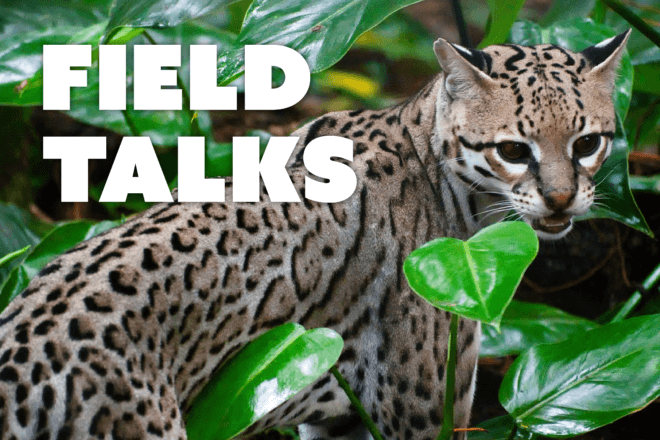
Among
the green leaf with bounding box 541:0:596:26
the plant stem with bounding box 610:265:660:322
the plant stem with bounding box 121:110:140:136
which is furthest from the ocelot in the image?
the green leaf with bounding box 541:0:596:26

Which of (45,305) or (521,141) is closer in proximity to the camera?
(45,305)

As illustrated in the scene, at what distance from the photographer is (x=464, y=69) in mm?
2797

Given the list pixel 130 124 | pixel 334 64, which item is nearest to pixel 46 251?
pixel 130 124

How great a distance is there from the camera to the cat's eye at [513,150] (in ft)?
9.04

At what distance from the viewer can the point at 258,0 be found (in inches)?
107

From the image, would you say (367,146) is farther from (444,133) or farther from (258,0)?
(258,0)

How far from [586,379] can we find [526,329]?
89 centimetres

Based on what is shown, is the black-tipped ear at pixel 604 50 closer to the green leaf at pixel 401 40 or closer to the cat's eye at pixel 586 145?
the cat's eye at pixel 586 145

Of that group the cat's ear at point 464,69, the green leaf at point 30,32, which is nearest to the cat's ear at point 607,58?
the cat's ear at point 464,69

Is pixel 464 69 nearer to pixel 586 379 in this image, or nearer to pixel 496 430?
pixel 586 379

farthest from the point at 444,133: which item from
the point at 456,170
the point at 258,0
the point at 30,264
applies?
the point at 30,264

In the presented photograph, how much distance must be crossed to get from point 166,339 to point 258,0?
1232mm

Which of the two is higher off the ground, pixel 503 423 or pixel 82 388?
pixel 82 388

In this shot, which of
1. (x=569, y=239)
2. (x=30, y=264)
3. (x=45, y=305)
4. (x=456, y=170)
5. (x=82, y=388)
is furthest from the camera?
(x=569, y=239)
